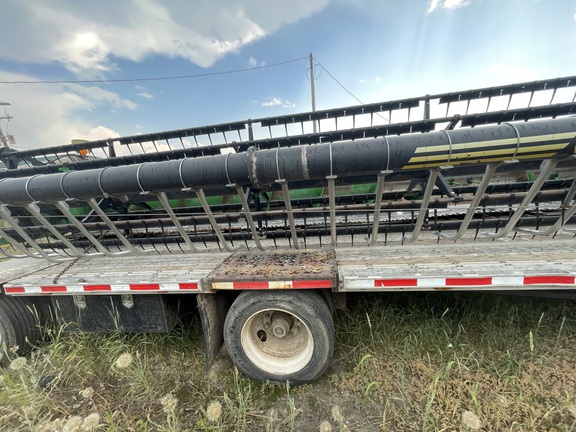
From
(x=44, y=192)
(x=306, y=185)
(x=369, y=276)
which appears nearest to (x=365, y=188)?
(x=306, y=185)

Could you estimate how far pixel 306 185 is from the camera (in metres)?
2.72

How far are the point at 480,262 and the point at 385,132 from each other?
2071mm

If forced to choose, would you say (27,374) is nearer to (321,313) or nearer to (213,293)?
(213,293)

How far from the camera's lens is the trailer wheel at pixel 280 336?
192 cm

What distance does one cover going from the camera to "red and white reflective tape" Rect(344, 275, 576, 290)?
1.69 meters

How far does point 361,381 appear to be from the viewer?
198 centimetres

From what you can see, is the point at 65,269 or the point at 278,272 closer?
the point at 278,272

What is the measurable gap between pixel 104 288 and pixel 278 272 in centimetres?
159

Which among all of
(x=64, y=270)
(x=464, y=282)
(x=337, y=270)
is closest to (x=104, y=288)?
(x=64, y=270)

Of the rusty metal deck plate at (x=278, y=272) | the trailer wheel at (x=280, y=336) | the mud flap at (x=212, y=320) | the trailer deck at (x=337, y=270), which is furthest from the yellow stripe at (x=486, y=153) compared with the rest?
the mud flap at (x=212, y=320)

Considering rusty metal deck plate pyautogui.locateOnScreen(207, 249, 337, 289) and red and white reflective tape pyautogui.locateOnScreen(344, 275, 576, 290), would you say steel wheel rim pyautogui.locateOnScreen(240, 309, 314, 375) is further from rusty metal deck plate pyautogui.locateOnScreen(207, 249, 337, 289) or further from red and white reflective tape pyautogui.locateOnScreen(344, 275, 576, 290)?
red and white reflective tape pyautogui.locateOnScreen(344, 275, 576, 290)

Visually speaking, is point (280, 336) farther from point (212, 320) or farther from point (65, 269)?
point (65, 269)

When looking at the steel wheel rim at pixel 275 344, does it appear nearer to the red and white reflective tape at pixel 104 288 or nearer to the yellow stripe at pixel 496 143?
the red and white reflective tape at pixel 104 288

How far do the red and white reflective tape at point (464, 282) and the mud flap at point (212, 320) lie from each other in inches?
46.7
